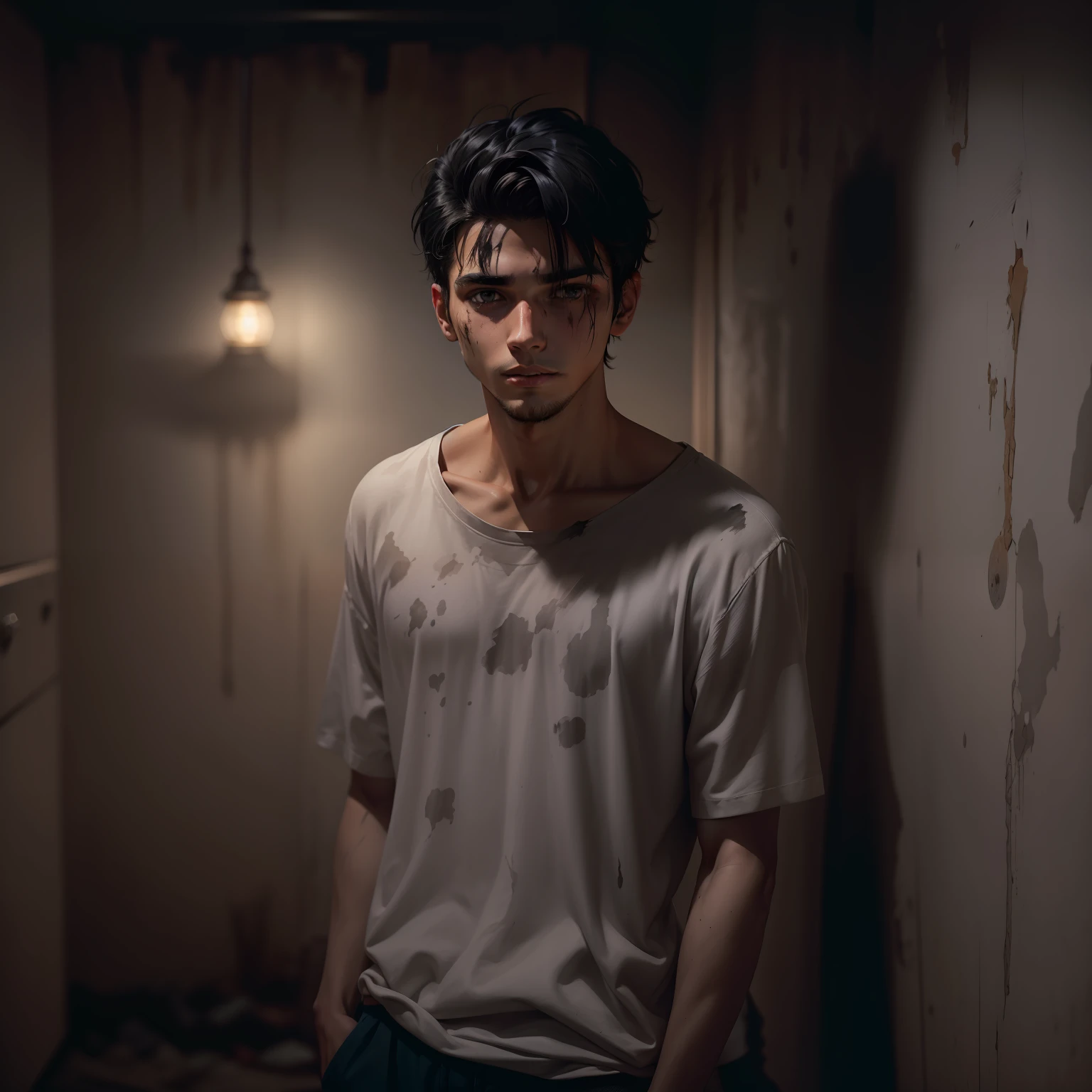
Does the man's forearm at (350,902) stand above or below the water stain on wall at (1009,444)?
below

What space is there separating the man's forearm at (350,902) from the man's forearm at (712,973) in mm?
352

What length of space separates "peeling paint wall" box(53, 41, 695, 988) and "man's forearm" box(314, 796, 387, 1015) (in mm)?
283

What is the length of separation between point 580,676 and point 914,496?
0.38 metres

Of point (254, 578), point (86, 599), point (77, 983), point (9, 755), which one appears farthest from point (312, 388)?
point (77, 983)

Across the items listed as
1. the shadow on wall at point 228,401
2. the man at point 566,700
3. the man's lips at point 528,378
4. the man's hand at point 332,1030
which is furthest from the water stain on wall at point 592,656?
the shadow on wall at point 228,401

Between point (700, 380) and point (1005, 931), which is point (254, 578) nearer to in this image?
point (700, 380)

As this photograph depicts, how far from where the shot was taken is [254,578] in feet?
4.42

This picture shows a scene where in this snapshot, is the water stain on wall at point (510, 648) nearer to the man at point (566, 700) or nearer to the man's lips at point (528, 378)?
the man at point (566, 700)

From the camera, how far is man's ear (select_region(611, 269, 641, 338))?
945mm

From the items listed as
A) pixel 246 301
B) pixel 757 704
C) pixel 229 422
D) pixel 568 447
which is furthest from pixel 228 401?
pixel 757 704

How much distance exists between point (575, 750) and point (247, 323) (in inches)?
29.4

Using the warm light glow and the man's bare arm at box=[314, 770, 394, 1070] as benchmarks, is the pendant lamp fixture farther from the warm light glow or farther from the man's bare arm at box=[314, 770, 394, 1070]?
the man's bare arm at box=[314, 770, 394, 1070]

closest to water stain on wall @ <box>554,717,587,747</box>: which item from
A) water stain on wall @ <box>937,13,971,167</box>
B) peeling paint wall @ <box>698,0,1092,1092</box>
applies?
peeling paint wall @ <box>698,0,1092,1092</box>

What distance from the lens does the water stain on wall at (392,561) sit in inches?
39.4
